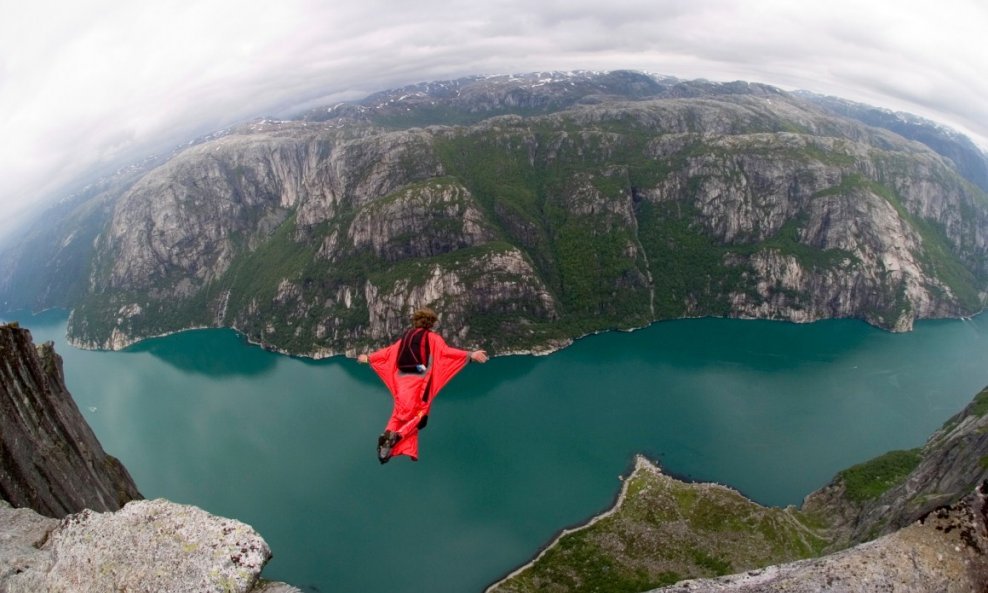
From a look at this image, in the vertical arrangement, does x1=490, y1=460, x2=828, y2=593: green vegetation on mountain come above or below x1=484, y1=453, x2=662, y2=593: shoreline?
above

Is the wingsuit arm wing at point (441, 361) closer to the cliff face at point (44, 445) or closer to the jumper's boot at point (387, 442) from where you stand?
the jumper's boot at point (387, 442)

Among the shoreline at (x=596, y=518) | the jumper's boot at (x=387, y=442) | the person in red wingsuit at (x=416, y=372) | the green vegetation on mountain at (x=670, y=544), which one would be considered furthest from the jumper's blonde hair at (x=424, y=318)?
the shoreline at (x=596, y=518)

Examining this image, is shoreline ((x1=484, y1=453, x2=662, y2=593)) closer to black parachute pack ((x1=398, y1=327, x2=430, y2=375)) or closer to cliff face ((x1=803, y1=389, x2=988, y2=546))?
cliff face ((x1=803, y1=389, x2=988, y2=546))

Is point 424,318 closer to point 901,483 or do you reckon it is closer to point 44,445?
point 44,445

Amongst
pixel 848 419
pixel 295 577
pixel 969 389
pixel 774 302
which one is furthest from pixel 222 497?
pixel 774 302

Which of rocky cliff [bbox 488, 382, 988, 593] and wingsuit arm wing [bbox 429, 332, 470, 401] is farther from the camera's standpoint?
rocky cliff [bbox 488, 382, 988, 593]

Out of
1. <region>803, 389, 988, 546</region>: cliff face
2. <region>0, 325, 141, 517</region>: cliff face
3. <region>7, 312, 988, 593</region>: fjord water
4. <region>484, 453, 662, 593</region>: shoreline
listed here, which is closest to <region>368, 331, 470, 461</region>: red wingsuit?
<region>0, 325, 141, 517</region>: cliff face

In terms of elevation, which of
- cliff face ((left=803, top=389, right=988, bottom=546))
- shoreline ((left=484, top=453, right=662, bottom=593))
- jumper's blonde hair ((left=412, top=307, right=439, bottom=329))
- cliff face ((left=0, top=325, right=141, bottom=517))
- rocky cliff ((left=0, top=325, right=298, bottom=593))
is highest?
jumper's blonde hair ((left=412, top=307, right=439, bottom=329))
